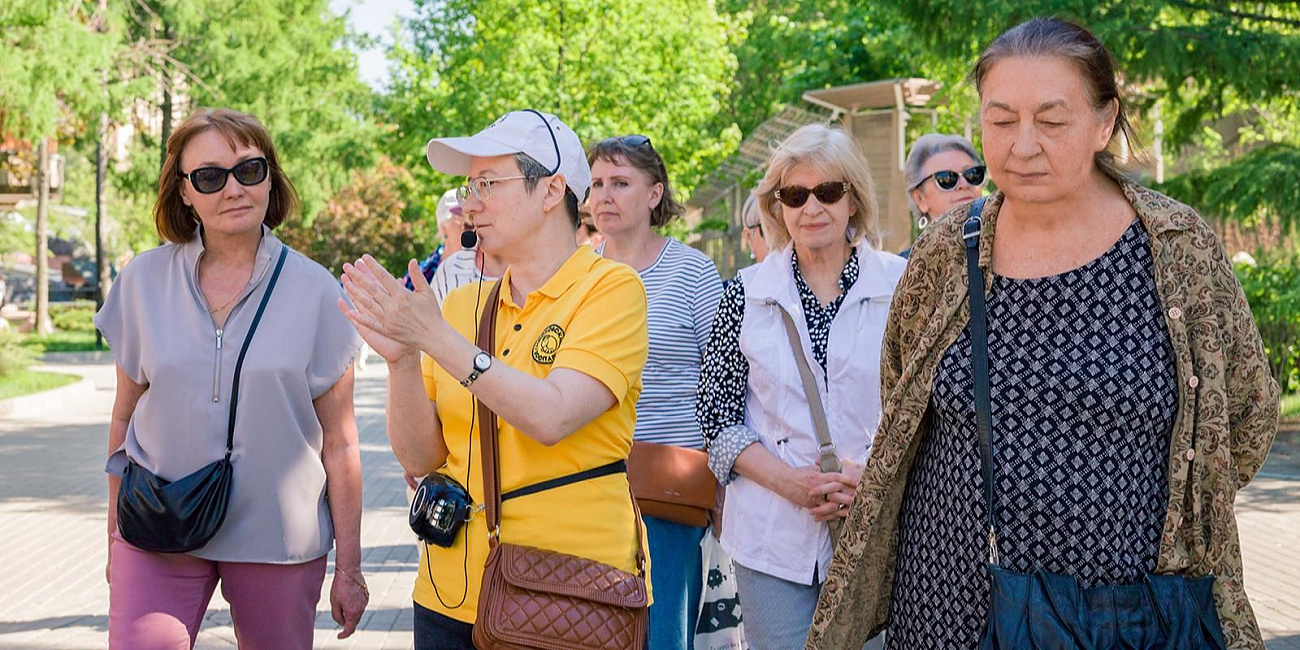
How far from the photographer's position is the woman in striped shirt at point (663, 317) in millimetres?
5070

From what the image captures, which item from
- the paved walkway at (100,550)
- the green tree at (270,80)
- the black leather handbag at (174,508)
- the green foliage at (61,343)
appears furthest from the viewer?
the green tree at (270,80)

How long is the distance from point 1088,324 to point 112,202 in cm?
5498

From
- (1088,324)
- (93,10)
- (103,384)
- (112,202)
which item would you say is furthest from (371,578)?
(112,202)

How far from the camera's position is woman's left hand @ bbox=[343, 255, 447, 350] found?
2.99 metres

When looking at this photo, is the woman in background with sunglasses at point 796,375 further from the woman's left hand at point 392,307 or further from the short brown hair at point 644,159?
the woman's left hand at point 392,307

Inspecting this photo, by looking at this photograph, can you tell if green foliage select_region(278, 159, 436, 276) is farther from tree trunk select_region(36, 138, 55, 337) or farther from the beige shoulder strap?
the beige shoulder strap

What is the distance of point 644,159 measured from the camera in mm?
5809

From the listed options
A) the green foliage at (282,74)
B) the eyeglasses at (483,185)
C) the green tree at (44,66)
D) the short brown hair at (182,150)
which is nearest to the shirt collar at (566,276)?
the eyeglasses at (483,185)

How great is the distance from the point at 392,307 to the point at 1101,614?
150cm

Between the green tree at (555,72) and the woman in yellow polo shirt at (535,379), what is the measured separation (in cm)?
2700

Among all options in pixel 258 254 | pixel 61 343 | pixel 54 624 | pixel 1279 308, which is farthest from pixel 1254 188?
pixel 61 343

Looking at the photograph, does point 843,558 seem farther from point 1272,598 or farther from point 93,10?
point 93,10

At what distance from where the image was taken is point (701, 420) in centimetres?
461

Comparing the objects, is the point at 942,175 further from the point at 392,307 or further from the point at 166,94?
the point at 166,94
